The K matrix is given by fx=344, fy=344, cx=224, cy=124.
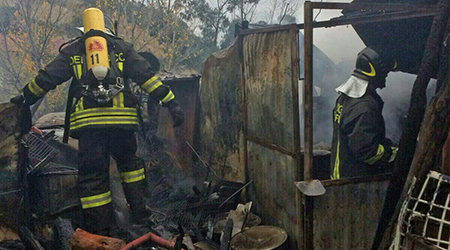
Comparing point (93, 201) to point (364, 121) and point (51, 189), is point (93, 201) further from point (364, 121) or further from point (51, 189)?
point (364, 121)

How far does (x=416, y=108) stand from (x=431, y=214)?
95 centimetres

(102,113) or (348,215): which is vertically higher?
(102,113)

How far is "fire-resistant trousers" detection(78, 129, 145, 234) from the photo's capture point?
146 inches

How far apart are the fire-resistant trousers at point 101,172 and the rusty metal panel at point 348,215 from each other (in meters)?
2.16

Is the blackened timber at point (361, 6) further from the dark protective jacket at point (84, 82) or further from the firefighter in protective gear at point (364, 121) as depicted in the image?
the dark protective jacket at point (84, 82)

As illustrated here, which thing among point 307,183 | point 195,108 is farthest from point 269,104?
point 195,108

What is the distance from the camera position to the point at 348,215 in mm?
3330

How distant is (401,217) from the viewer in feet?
6.02

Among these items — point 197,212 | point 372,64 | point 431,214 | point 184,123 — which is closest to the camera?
point 431,214

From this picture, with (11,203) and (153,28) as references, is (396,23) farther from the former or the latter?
(153,28)

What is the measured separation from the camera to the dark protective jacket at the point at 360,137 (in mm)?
2943

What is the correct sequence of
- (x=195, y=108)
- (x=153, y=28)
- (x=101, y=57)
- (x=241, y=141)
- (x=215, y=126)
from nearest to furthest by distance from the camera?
(x=101, y=57) → (x=241, y=141) → (x=215, y=126) → (x=195, y=108) → (x=153, y=28)

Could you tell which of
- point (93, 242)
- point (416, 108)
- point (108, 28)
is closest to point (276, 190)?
point (416, 108)

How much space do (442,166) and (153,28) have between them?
22.3m
